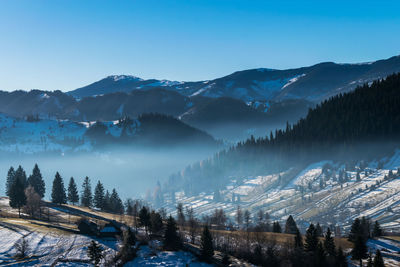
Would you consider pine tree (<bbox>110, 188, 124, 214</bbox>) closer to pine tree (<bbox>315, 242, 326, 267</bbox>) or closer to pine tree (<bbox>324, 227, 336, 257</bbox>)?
pine tree (<bbox>324, 227, 336, 257</bbox>)

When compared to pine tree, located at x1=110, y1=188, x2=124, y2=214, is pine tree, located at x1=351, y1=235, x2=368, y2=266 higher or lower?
higher

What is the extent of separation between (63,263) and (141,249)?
21212mm

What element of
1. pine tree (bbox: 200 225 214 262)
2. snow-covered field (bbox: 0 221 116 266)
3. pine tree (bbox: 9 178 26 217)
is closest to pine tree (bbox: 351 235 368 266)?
pine tree (bbox: 200 225 214 262)

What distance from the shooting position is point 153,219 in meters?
118

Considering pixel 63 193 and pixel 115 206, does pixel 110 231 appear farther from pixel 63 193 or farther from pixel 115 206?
pixel 115 206

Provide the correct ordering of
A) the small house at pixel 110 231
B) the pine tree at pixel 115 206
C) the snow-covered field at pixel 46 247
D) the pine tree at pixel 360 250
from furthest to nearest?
the pine tree at pixel 115 206 → the small house at pixel 110 231 → the snow-covered field at pixel 46 247 → the pine tree at pixel 360 250

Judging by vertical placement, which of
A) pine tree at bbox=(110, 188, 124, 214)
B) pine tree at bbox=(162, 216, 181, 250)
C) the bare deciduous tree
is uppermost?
the bare deciduous tree

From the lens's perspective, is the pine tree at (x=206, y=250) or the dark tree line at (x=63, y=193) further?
the dark tree line at (x=63, y=193)

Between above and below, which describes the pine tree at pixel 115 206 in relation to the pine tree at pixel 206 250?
below

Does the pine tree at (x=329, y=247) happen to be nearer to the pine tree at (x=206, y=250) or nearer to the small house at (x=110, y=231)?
the pine tree at (x=206, y=250)

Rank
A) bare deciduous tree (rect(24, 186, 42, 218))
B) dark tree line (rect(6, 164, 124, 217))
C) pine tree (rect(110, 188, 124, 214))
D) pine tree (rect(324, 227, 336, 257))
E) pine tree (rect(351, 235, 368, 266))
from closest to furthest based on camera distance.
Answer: pine tree (rect(351, 235, 368, 266)) → pine tree (rect(324, 227, 336, 257)) → bare deciduous tree (rect(24, 186, 42, 218)) → dark tree line (rect(6, 164, 124, 217)) → pine tree (rect(110, 188, 124, 214))

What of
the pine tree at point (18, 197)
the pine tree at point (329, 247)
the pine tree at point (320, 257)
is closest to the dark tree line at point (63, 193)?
the pine tree at point (18, 197)

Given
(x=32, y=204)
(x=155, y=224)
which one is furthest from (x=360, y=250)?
(x=32, y=204)

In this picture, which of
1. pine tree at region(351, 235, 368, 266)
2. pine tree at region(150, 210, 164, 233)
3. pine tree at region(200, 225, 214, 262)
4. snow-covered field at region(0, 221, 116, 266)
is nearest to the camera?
pine tree at region(351, 235, 368, 266)
